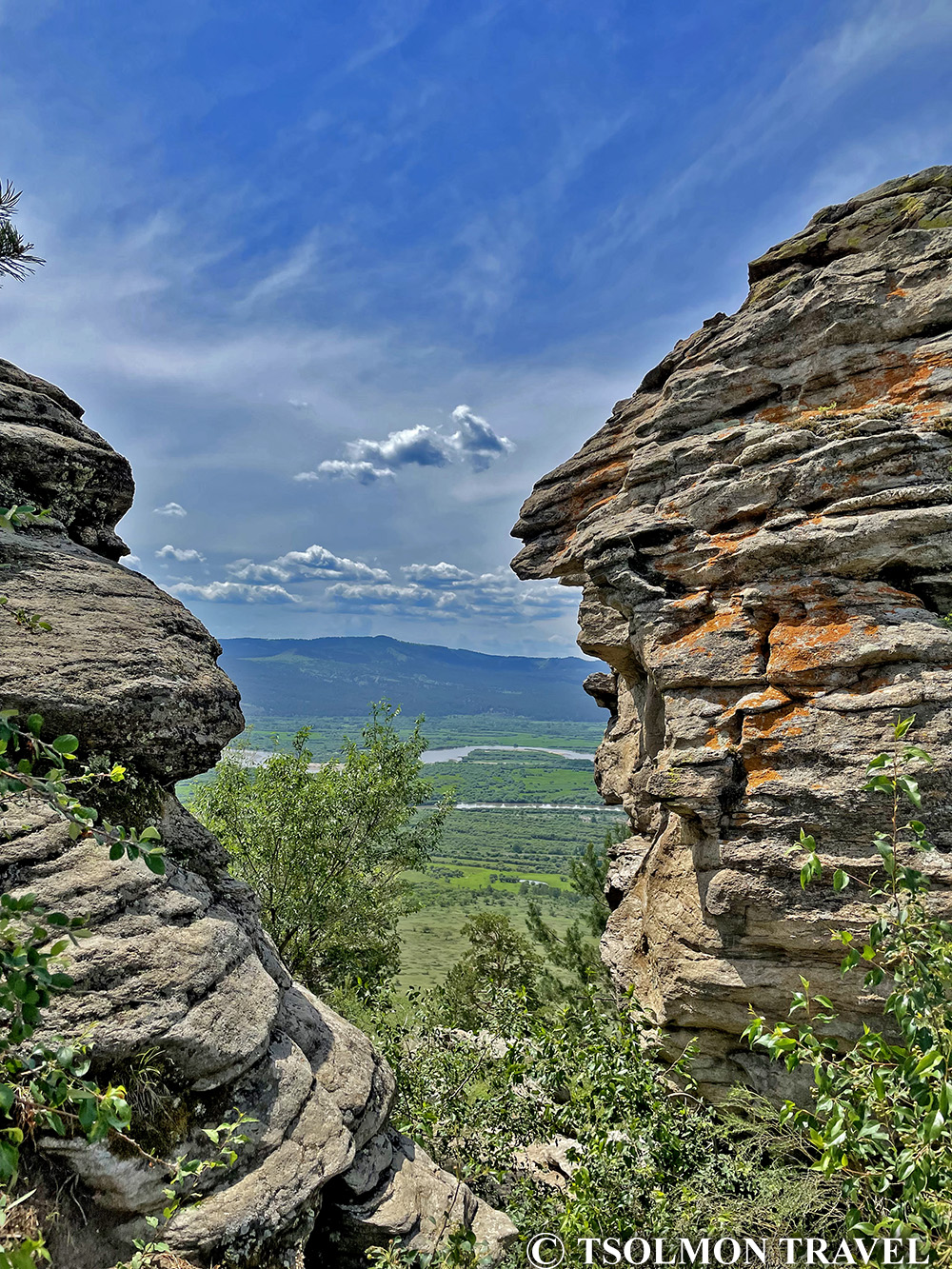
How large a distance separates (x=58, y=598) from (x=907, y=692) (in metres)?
12.4

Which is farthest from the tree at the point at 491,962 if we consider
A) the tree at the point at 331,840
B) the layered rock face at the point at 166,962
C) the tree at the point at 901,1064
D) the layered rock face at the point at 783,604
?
the tree at the point at 901,1064

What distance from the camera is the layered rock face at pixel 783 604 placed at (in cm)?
1045

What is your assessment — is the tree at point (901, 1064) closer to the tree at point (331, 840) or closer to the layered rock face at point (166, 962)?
the layered rock face at point (166, 962)

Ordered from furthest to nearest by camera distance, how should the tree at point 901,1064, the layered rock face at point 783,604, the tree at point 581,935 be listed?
the tree at point 581,935, the layered rock face at point 783,604, the tree at point 901,1064

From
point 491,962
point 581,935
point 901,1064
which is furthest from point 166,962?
point 491,962

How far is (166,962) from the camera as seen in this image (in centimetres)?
679

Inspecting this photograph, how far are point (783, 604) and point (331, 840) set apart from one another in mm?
14645

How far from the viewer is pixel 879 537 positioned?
11.1 m

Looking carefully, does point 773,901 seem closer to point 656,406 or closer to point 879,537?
point 879,537

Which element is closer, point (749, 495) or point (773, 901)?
point (773, 901)

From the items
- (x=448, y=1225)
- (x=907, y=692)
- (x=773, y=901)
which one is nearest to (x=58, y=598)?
(x=448, y=1225)

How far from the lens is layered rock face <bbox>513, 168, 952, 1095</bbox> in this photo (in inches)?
411

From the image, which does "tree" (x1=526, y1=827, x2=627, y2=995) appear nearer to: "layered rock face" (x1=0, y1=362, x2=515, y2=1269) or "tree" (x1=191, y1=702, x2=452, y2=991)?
"tree" (x1=191, y1=702, x2=452, y2=991)

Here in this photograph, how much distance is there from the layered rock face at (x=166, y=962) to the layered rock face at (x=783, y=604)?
5758 millimetres
